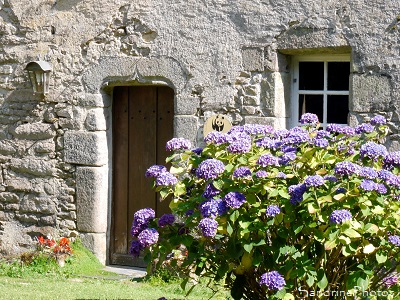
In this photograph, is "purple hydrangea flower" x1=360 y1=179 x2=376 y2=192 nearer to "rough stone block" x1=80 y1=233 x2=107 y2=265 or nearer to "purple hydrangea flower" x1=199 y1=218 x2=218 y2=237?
"purple hydrangea flower" x1=199 y1=218 x2=218 y2=237

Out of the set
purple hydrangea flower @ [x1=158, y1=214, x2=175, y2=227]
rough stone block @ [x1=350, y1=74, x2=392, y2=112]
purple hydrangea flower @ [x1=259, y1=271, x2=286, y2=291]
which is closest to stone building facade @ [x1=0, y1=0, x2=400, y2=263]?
rough stone block @ [x1=350, y1=74, x2=392, y2=112]

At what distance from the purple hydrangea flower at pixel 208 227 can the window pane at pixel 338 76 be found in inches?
137

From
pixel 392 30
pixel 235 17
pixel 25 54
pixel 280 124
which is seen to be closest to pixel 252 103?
pixel 280 124

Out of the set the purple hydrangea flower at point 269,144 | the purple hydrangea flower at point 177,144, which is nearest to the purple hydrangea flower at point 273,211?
the purple hydrangea flower at point 269,144

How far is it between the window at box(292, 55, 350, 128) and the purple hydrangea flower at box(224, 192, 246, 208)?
10.8ft

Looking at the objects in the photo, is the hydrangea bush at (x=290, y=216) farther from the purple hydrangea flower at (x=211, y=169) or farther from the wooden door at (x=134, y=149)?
the wooden door at (x=134, y=149)

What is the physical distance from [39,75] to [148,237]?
4.36 m

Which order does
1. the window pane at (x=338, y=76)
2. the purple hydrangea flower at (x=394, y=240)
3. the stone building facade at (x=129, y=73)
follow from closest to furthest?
1. the purple hydrangea flower at (x=394, y=240)
2. the stone building facade at (x=129, y=73)
3. the window pane at (x=338, y=76)

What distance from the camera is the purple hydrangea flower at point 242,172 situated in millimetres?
4375

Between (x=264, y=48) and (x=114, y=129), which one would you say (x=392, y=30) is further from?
(x=114, y=129)

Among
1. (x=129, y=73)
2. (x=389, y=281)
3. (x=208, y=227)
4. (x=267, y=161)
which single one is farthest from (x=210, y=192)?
(x=129, y=73)

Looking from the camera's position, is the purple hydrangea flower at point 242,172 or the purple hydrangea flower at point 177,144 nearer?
the purple hydrangea flower at point 242,172

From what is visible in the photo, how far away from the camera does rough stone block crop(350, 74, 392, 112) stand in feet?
22.6

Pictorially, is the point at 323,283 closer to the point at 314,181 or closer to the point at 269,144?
the point at 314,181
